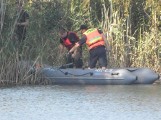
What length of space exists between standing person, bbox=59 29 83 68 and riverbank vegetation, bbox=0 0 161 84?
1.07 ft

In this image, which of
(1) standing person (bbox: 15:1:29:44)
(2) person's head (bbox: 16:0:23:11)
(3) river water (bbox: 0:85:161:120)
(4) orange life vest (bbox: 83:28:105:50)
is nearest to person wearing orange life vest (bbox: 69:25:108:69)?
(4) orange life vest (bbox: 83:28:105:50)

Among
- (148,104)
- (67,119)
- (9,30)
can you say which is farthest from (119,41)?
(67,119)

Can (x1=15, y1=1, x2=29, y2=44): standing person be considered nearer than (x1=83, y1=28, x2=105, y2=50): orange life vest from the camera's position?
Yes

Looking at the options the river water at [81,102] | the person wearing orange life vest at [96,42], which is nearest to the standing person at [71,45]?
the person wearing orange life vest at [96,42]

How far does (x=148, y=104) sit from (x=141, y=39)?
5.98 m

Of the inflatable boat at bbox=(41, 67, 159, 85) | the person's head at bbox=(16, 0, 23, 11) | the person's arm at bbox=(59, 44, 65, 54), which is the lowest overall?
the inflatable boat at bbox=(41, 67, 159, 85)

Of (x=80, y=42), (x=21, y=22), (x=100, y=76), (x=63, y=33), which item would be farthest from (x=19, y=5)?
(x=100, y=76)

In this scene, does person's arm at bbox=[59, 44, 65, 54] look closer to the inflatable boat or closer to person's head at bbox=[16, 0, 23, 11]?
the inflatable boat

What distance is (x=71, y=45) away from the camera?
1928 centimetres

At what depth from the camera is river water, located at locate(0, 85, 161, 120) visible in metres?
12.3

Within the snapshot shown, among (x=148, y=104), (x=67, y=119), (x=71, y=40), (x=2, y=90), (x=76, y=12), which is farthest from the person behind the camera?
(x=76, y=12)

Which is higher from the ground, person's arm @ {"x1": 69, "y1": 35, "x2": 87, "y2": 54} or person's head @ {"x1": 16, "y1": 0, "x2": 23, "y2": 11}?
person's head @ {"x1": 16, "y1": 0, "x2": 23, "y2": 11}

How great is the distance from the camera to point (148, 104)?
13.7 metres

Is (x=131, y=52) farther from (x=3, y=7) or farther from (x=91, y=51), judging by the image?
(x=3, y=7)
